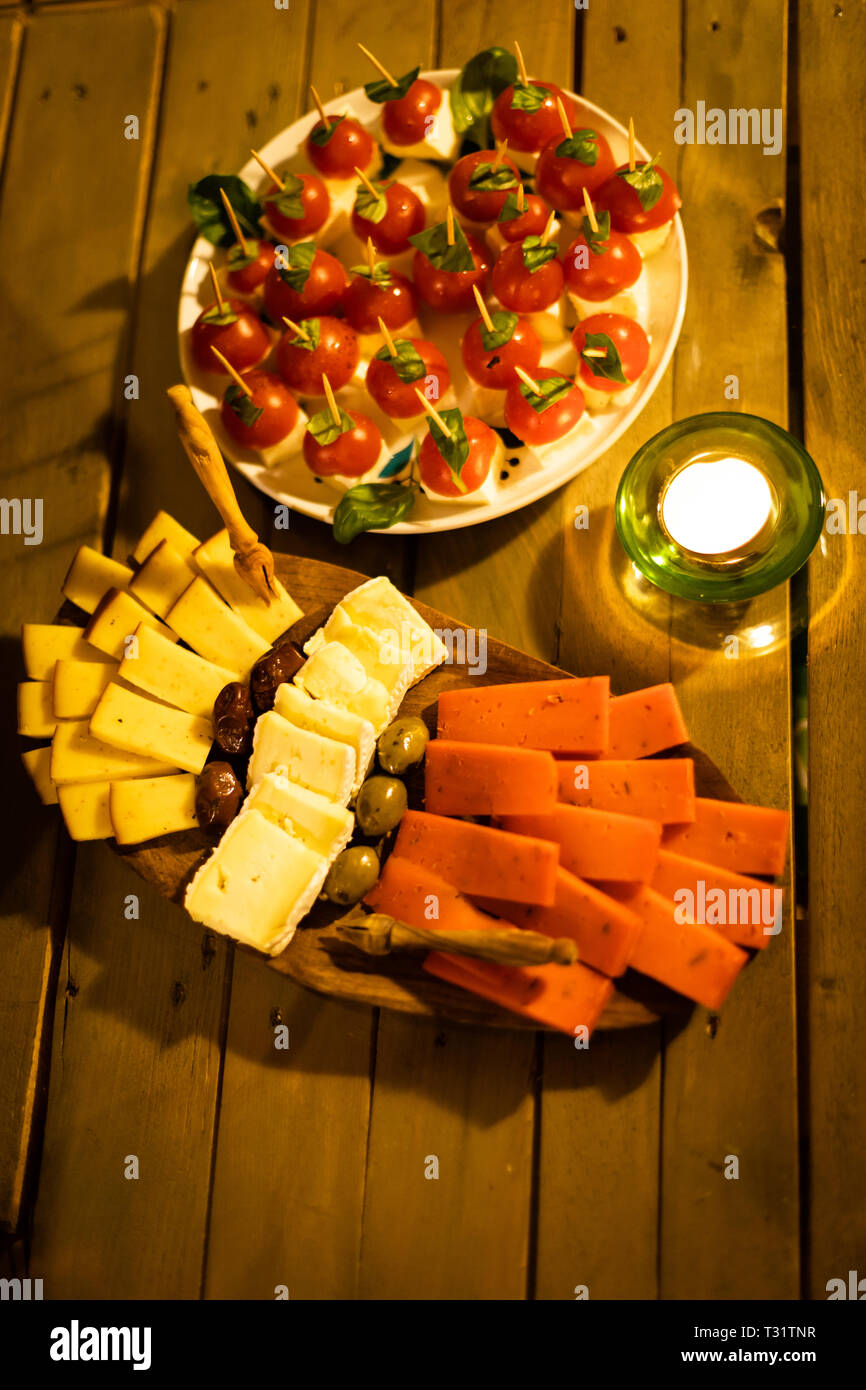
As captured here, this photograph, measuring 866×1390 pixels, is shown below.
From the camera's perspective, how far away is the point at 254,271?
5.91 ft

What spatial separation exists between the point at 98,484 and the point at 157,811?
74 centimetres

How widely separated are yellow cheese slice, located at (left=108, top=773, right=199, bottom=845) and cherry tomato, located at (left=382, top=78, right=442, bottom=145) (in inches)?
46.6

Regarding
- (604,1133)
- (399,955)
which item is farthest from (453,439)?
(604,1133)

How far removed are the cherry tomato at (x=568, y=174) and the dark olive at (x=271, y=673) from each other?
0.91 meters

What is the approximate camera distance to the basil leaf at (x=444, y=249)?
5.51ft

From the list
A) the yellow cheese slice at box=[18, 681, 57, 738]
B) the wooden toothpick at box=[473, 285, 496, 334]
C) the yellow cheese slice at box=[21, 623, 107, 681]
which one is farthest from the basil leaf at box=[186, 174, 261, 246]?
the yellow cheese slice at box=[18, 681, 57, 738]

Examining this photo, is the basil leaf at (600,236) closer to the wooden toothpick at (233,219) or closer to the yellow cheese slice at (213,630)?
the wooden toothpick at (233,219)

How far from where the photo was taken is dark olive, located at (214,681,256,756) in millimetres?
1611

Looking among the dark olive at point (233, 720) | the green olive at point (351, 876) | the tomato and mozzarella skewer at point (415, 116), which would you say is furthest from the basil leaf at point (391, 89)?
the green olive at point (351, 876)

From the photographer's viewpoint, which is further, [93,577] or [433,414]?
[93,577]

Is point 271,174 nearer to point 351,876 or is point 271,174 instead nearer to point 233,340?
point 233,340

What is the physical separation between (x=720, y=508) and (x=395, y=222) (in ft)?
2.47
